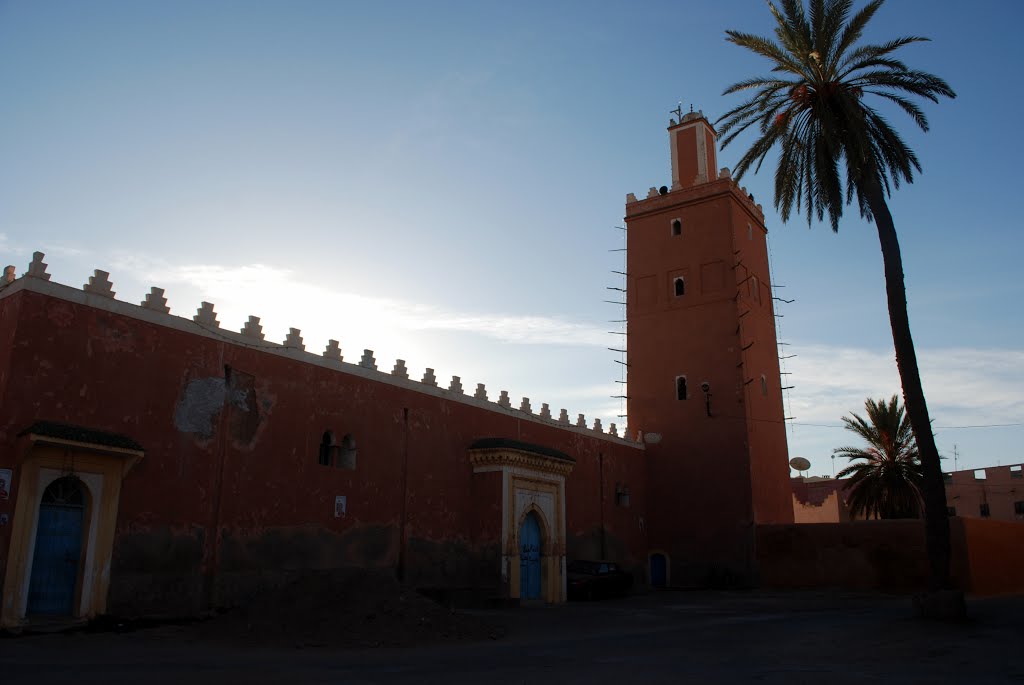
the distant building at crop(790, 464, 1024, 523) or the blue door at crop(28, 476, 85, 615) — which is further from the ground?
the distant building at crop(790, 464, 1024, 523)

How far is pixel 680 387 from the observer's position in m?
30.4

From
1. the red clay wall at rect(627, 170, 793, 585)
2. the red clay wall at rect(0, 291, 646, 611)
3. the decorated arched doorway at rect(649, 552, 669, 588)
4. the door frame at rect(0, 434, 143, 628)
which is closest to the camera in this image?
the door frame at rect(0, 434, 143, 628)

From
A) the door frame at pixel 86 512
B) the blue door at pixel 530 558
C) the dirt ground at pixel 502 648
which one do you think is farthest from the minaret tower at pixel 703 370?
the door frame at pixel 86 512

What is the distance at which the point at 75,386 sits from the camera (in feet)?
44.1

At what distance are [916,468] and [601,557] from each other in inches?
515

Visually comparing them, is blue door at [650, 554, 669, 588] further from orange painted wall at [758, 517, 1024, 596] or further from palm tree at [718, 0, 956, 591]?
palm tree at [718, 0, 956, 591]

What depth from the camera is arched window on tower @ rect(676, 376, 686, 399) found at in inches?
Answer: 1193

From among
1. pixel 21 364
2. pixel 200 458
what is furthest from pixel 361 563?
pixel 21 364

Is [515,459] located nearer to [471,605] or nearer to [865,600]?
[471,605]

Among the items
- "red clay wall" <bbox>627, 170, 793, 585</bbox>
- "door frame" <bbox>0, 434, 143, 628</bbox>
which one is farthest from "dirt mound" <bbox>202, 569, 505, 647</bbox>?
"red clay wall" <bbox>627, 170, 793, 585</bbox>

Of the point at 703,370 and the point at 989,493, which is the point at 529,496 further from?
the point at 989,493

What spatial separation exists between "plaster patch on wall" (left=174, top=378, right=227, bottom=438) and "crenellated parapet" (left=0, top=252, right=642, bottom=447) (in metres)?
0.98

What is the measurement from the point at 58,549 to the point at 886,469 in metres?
28.2

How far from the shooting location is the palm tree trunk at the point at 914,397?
623 inches
